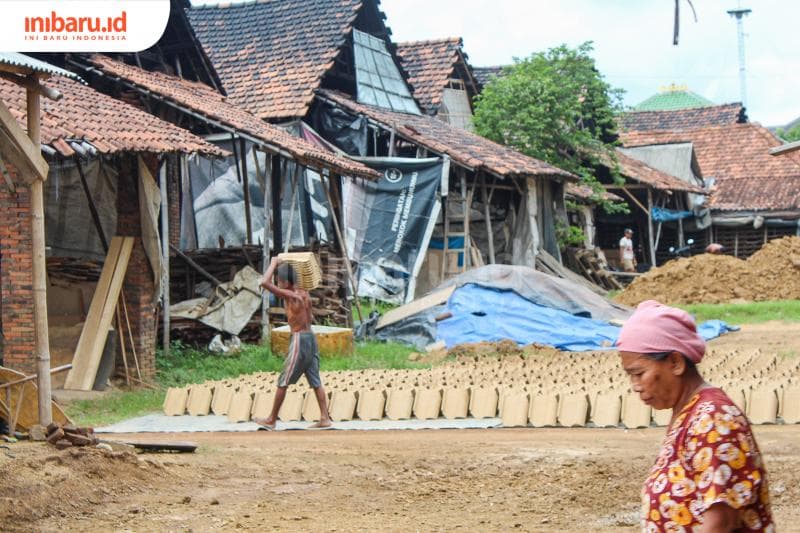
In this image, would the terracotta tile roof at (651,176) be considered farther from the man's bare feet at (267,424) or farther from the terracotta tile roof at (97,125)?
the man's bare feet at (267,424)

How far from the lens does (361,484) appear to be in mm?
8062

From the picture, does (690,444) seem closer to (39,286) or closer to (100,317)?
(39,286)

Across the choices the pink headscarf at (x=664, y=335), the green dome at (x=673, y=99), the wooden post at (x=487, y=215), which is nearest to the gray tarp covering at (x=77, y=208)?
the wooden post at (x=487, y=215)

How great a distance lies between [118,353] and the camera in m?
14.2

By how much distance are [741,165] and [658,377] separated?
38.0 m

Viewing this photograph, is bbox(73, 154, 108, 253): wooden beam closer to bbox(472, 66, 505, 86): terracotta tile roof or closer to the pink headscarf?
the pink headscarf

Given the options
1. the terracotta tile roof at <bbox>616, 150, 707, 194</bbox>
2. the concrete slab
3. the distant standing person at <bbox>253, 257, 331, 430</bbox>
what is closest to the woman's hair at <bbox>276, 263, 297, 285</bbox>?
the distant standing person at <bbox>253, 257, 331, 430</bbox>

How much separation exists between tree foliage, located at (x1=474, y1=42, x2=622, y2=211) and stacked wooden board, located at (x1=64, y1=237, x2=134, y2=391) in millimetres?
16360

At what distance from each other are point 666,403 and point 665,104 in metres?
54.8

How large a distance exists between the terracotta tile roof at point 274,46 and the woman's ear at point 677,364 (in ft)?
64.8

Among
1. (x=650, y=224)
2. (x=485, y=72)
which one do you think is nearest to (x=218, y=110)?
(x=485, y=72)

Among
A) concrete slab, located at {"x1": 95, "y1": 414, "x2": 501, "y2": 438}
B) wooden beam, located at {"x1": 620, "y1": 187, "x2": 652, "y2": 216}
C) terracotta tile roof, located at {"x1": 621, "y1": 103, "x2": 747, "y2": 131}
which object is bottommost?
concrete slab, located at {"x1": 95, "y1": 414, "x2": 501, "y2": 438}

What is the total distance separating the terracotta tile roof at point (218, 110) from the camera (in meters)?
16.9

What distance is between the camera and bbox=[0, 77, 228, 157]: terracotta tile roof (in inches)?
496
